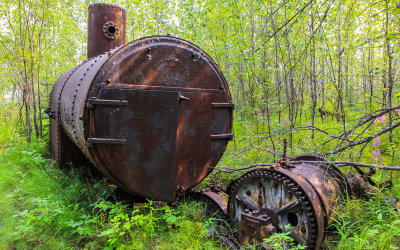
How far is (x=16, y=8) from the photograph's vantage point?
743 cm

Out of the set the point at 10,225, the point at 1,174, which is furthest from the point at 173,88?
the point at 1,174

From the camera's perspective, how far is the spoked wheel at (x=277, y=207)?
2.49 metres

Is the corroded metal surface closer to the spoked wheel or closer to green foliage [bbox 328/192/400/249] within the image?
the spoked wheel

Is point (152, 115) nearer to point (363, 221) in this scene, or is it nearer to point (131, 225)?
point (131, 225)

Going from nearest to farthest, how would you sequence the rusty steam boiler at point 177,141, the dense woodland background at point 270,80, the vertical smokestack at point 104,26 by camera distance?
the rusty steam boiler at point 177,141
the dense woodland background at point 270,80
the vertical smokestack at point 104,26

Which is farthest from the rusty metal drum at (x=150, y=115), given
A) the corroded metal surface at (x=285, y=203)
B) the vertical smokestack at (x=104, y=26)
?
the vertical smokestack at (x=104, y=26)

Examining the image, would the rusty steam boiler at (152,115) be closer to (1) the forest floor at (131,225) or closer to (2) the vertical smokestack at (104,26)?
(1) the forest floor at (131,225)

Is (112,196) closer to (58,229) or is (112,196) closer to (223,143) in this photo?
(58,229)

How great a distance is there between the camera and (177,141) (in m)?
3.11

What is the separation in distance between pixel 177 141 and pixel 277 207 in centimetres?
128

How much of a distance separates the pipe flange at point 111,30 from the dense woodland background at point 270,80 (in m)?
2.04

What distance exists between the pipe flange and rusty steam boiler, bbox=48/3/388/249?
80.0 inches

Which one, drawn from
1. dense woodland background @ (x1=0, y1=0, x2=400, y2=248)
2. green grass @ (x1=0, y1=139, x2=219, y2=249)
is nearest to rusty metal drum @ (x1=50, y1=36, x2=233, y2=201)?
green grass @ (x1=0, y1=139, x2=219, y2=249)

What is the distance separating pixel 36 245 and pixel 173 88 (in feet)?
7.64
